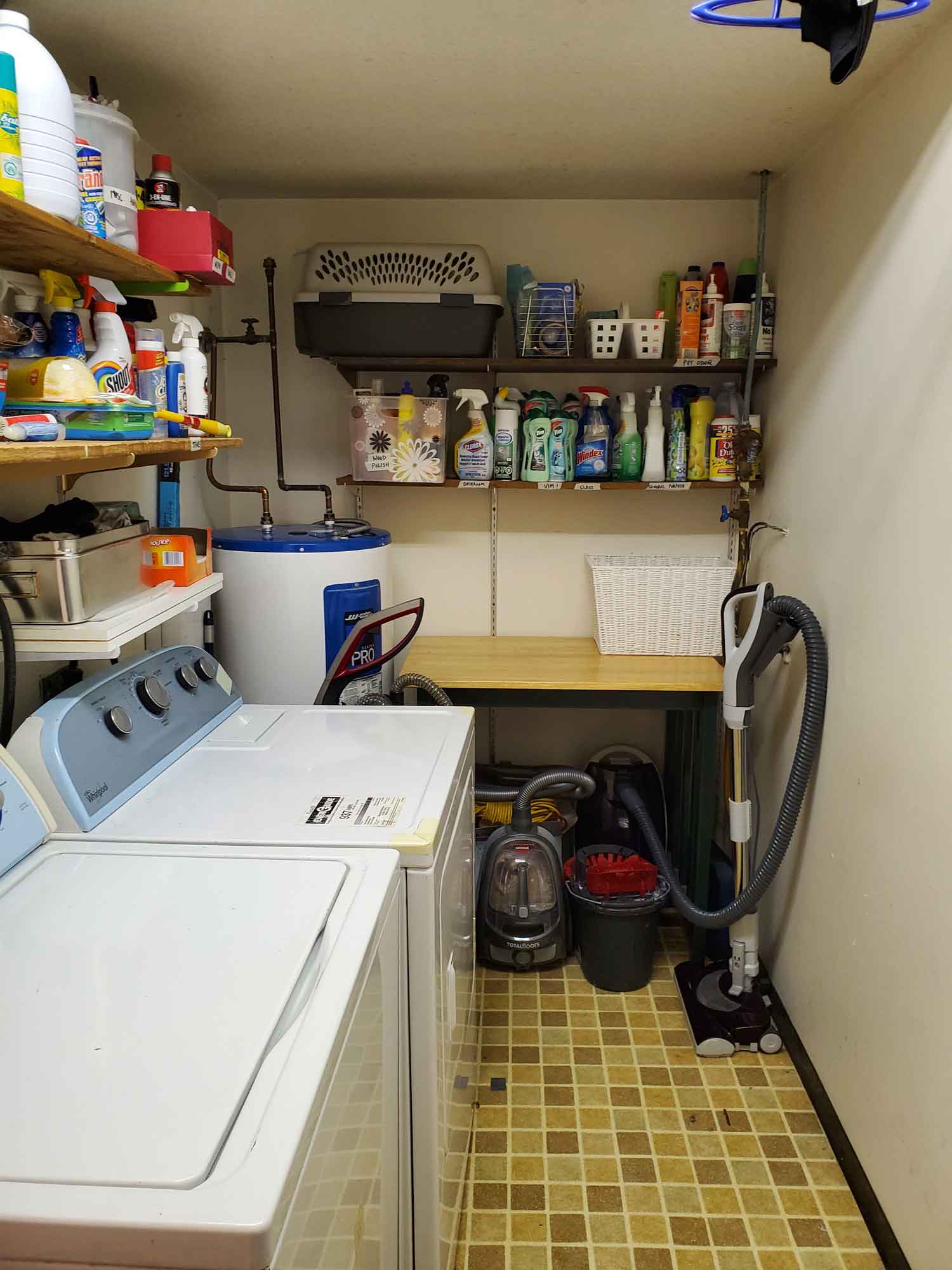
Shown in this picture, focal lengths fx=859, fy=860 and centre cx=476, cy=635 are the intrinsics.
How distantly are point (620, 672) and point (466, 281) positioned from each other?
48.6 inches

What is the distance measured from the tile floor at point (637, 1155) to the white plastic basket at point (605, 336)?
6.29ft

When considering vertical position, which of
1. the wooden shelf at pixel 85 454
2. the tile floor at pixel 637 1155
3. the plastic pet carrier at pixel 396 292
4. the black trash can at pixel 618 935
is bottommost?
the tile floor at pixel 637 1155

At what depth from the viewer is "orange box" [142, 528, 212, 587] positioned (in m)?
1.76

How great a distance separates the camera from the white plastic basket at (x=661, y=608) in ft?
8.75

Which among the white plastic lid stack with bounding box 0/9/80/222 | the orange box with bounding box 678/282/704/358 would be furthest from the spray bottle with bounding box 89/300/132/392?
the orange box with bounding box 678/282/704/358

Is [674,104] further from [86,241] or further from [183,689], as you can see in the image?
[183,689]

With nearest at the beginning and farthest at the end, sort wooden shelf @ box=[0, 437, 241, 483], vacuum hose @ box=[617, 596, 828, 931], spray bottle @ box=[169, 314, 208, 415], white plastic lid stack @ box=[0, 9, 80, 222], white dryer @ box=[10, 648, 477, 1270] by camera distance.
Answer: wooden shelf @ box=[0, 437, 241, 483] → white plastic lid stack @ box=[0, 9, 80, 222] → white dryer @ box=[10, 648, 477, 1270] → spray bottle @ box=[169, 314, 208, 415] → vacuum hose @ box=[617, 596, 828, 931]

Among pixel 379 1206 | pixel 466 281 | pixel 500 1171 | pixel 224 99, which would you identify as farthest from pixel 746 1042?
pixel 224 99

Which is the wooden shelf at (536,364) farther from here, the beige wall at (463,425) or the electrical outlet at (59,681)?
the electrical outlet at (59,681)

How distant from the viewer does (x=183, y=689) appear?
1822 millimetres

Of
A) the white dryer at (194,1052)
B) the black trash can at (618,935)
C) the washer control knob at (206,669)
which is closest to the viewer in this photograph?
the white dryer at (194,1052)

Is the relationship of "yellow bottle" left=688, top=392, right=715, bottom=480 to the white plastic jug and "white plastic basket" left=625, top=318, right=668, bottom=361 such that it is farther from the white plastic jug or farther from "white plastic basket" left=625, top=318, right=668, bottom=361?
the white plastic jug

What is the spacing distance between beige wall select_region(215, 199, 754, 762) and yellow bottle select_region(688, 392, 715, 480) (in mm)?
217

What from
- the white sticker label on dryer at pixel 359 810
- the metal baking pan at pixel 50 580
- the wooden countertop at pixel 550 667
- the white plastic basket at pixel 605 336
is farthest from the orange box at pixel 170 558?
the white plastic basket at pixel 605 336
